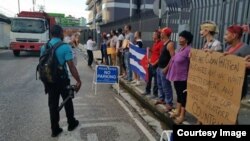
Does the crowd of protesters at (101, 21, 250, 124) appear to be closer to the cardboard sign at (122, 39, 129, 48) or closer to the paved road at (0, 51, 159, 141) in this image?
the paved road at (0, 51, 159, 141)

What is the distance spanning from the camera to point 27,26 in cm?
2041

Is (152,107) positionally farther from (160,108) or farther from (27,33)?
(27,33)

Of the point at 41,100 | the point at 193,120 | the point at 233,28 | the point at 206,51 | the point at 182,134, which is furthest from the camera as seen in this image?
the point at 41,100

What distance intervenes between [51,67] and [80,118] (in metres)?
1.69

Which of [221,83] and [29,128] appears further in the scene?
[29,128]

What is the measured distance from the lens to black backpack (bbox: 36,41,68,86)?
4961 mm

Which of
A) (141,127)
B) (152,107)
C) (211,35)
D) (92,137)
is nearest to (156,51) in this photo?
(152,107)

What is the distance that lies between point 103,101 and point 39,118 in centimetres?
209

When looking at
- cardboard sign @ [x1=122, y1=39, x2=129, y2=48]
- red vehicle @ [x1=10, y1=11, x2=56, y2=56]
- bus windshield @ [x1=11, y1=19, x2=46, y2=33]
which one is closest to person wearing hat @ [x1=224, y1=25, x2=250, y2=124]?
cardboard sign @ [x1=122, y1=39, x2=129, y2=48]

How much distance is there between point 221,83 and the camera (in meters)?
4.30

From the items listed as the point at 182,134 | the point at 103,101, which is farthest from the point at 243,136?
the point at 103,101

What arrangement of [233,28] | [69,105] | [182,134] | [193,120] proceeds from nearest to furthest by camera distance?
[182,134]
[233,28]
[69,105]
[193,120]

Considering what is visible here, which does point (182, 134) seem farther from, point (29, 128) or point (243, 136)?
point (29, 128)

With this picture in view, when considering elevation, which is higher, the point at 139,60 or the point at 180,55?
the point at 180,55
